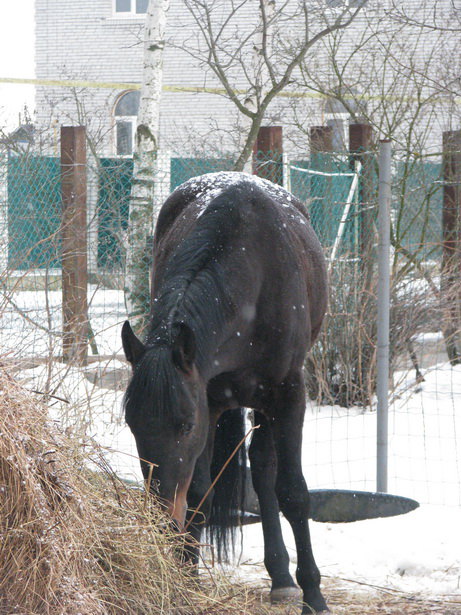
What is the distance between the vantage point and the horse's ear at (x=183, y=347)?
2.93 m

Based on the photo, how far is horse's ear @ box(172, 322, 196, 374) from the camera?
2930 mm

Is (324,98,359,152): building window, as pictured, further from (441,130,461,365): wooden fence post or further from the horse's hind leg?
the horse's hind leg

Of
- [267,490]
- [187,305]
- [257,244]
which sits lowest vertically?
[267,490]

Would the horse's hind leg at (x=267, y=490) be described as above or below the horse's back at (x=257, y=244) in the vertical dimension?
below

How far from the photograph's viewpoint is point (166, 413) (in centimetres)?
286

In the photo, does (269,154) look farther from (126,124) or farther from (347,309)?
(126,124)

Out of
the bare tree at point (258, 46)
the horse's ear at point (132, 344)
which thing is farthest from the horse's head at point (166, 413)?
the bare tree at point (258, 46)

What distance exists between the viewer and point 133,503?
2.90 m

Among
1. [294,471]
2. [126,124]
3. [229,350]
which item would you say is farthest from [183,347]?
[126,124]

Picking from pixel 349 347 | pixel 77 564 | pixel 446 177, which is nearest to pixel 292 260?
pixel 77 564

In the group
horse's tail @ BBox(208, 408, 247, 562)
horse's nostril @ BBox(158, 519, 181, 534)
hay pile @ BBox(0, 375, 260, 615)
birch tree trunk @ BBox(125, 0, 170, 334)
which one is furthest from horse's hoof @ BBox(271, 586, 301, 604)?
birch tree trunk @ BBox(125, 0, 170, 334)

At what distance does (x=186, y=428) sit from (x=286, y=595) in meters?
1.30

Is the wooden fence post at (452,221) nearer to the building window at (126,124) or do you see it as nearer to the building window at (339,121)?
the building window at (339,121)

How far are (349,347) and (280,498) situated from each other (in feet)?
11.7
